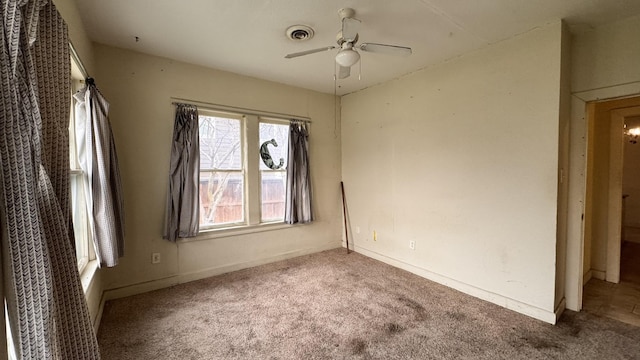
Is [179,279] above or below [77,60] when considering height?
below

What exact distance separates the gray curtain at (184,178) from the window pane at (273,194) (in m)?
0.94

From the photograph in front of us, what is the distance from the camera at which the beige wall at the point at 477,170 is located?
2.35 meters

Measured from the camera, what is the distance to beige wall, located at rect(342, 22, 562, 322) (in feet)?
7.71

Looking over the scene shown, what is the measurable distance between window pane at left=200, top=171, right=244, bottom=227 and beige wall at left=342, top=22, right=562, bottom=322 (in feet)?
6.30

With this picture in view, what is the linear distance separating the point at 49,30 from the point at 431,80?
326 cm

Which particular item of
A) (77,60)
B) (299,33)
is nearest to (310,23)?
(299,33)

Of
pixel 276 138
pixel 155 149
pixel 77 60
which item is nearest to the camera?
pixel 77 60

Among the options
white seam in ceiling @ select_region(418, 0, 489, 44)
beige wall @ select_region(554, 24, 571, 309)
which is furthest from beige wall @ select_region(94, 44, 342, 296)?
beige wall @ select_region(554, 24, 571, 309)

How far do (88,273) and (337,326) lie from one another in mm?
2068

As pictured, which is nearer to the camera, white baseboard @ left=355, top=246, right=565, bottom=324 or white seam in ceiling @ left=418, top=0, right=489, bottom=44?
white seam in ceiling @ left=418, top=0, right=489, bottom=44

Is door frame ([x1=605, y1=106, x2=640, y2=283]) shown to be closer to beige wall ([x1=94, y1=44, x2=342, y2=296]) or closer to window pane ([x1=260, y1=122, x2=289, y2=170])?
window pane ([x1=260, y1=122, x2=289, y2=170])

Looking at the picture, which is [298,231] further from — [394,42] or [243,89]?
[394,42]

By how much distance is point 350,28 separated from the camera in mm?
2014

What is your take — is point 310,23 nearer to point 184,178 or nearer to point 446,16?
point 446,16
